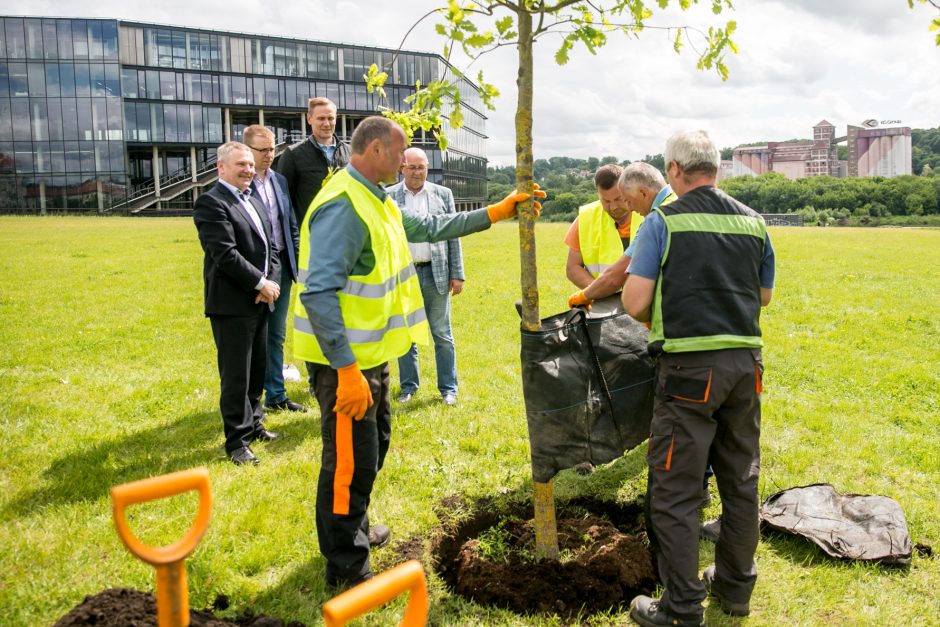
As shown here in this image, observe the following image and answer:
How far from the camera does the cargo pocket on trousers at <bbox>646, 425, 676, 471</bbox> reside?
3.20 meters

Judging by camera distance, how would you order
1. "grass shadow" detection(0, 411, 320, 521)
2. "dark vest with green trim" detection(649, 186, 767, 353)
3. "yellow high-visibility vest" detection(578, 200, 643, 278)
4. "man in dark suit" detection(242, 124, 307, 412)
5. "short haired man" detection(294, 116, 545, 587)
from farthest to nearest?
"man in dark suit" detection(242, 124, 307, 412) < "yellow high-visibility vest" detection(578, 200, 643, 278) < "grass shadow" detection(0, 411, 320, 521) < "short haired man" detection(294, 116, 545, 587) < "dark vest with green trim" detection(649, 186, 767, 353)

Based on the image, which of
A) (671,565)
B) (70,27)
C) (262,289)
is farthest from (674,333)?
(70,27)

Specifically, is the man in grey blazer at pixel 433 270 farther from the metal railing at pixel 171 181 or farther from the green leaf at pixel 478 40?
the metal railing at pixel 171 181

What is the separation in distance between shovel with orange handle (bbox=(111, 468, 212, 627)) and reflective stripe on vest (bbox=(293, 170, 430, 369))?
4.59ft

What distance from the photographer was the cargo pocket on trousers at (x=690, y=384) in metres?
3.13

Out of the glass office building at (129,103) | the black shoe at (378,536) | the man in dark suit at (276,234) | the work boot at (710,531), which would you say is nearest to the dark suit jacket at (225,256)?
the man in dark suit at (276,234)

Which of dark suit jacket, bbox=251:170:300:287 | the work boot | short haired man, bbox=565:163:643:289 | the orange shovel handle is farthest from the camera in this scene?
dark suit jacket, bbox=251:170:300:287

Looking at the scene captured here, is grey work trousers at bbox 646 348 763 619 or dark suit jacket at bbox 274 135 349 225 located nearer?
grey work trousers at bbox 646 348 763 619

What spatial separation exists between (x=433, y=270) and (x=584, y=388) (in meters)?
3.22

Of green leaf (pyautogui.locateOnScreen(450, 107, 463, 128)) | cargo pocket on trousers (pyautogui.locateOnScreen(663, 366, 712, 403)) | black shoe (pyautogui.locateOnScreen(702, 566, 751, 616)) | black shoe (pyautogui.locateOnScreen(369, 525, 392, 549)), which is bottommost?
black shoe (pyautogui.locateOnScreen(702, 566, 751, 616))

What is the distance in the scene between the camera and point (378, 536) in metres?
4.14

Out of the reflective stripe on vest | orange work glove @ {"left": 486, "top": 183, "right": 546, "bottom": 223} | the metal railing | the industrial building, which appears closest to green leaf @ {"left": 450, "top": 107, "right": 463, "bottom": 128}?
orange work glove @ {"left": 486, "top": 183, "right": 546, "bottom": 223}

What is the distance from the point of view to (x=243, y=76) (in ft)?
166

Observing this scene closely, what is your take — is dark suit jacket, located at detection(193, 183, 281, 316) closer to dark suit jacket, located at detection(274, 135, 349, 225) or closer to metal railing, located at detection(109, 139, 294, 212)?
dark suit jacket, located at detection(274, 135, 349, 225)
